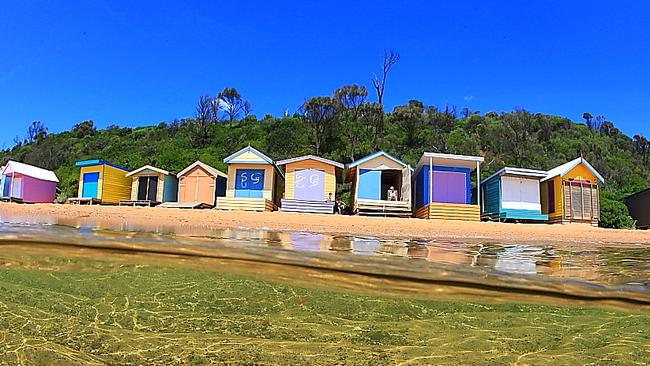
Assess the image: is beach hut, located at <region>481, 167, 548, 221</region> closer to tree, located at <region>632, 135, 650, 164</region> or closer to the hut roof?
the hut roof

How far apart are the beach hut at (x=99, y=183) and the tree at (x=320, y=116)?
20535mm

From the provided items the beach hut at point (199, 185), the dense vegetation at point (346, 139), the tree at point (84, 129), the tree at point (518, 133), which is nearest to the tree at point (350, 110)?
the dense vegetation at point (346, 139)

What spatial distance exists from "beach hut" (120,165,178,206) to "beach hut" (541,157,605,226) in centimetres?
2107

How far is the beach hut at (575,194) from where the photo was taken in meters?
22.1

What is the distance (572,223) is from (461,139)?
24.1 meters

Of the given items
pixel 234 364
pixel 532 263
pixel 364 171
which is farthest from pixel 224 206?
pixel 234 364

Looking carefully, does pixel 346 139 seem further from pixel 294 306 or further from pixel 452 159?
pixel 294 306

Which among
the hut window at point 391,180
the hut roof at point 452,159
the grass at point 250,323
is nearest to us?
the grass at point 250,323

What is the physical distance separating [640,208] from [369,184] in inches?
669

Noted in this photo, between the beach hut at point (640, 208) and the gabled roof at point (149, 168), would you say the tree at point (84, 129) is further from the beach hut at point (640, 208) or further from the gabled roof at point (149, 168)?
the beach hut at point (640, 208)

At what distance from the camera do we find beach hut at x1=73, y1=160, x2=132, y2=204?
26.1 meters

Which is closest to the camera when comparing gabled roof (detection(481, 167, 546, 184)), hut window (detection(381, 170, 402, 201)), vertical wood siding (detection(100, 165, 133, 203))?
gabled roof (detection(481, 167, 546, 184))

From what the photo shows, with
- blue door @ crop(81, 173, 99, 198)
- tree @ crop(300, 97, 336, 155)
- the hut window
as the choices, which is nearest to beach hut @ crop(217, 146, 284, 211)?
the hut window

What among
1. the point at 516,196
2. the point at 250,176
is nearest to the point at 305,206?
the point at 250,176
